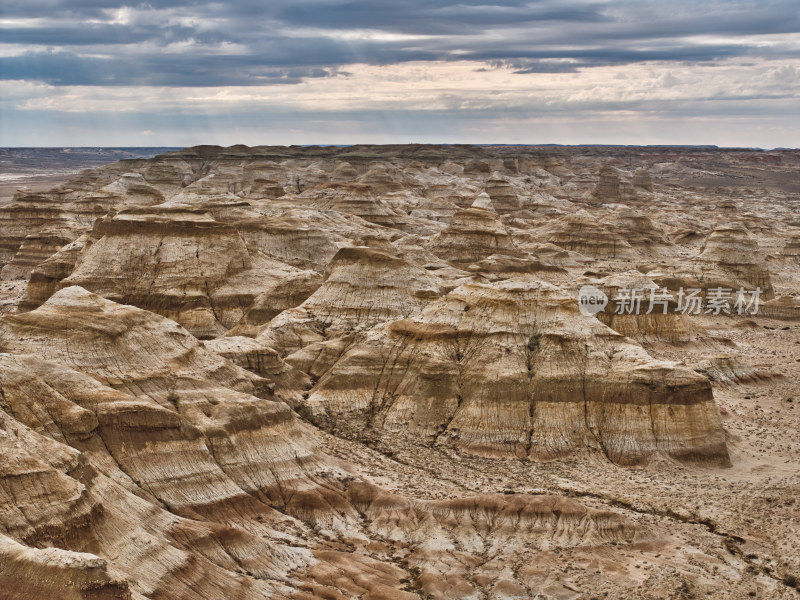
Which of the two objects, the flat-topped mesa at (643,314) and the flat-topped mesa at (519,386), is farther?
the flat-topped mesa at (643,314)

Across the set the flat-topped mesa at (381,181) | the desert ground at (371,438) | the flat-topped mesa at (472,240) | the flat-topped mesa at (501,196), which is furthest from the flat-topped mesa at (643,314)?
the flat-topped mesa at (381,181)

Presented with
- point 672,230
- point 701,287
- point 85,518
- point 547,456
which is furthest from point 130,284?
point 672,230

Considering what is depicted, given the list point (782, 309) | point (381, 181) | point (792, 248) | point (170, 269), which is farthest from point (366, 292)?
point (381, 181)

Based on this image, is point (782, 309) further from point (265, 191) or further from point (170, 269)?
point (265, 191)

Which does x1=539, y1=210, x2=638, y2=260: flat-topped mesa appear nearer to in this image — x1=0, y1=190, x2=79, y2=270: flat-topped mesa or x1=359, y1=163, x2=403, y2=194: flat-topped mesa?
x1=0, y1=190, x2=79, y2=270: flat-topped mesa

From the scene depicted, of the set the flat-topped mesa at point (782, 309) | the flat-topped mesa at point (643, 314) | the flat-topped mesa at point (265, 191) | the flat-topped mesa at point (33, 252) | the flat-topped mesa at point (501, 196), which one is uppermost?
the flat-topped mesa at point (265, 191)

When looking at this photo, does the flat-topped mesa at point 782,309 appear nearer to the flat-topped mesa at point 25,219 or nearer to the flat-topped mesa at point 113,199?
the flat-topped mesa at point 25,219
